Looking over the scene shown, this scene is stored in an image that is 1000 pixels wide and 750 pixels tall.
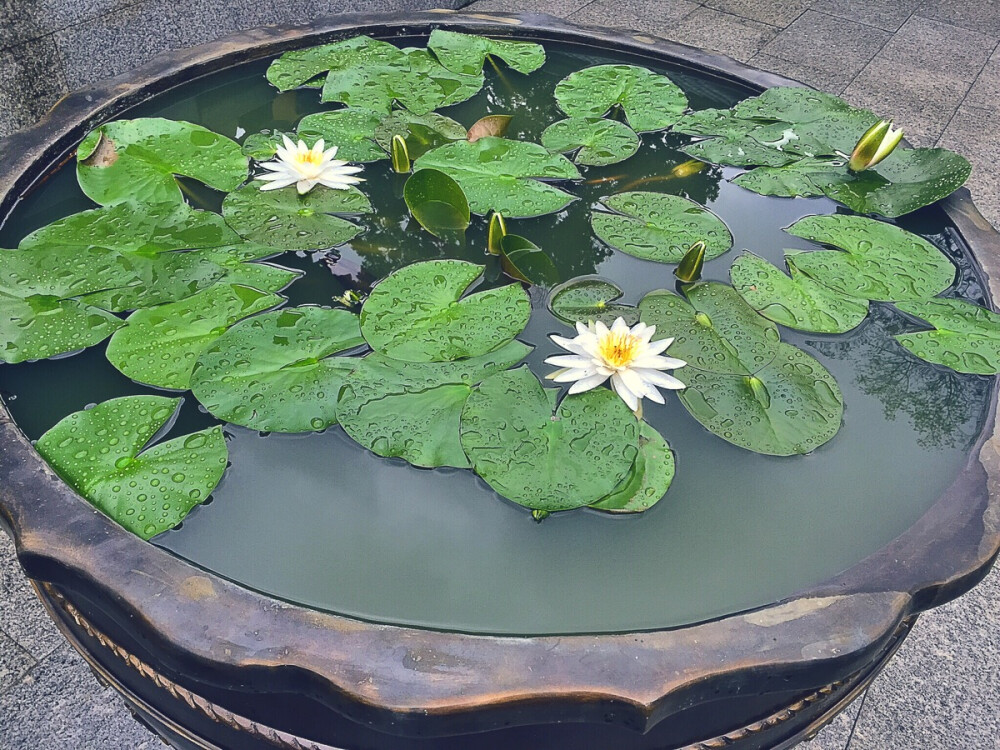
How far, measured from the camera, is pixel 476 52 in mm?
1472

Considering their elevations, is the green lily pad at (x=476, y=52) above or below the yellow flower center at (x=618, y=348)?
above

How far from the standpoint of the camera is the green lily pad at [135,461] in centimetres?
73

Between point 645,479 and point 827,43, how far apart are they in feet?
9.80

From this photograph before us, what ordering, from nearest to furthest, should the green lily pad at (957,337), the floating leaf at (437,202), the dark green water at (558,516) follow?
the dark green water at (558,516)
the green lily pad at (957,337)
the floating leaf at (437,202)

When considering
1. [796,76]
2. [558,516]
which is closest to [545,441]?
[558,516]

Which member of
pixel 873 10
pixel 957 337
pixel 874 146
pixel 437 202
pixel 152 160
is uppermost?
pixel 152 160

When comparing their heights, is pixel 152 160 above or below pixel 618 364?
above

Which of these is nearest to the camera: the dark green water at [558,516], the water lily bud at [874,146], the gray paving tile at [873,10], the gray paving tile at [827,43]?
the dark green water at [558,516]

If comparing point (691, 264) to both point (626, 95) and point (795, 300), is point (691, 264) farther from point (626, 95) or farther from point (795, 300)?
point (626, 95)

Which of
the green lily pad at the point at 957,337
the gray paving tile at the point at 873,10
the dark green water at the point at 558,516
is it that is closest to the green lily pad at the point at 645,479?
the dark green water at the point at 558,516

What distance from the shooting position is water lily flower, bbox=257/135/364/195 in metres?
1.11

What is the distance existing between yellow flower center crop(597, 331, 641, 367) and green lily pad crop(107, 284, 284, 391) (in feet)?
1.41

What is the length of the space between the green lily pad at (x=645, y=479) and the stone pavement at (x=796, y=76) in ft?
2.47

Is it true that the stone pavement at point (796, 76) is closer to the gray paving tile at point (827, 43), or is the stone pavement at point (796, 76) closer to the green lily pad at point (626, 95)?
the gray paving tile at point (827, 43)
